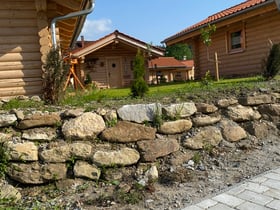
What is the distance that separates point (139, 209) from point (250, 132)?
252 cm

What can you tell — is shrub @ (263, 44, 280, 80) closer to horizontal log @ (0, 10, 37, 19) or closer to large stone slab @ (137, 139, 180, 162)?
large stone slab @ (137, 139, 180, 162)

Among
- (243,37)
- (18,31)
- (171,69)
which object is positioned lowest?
(171,69)

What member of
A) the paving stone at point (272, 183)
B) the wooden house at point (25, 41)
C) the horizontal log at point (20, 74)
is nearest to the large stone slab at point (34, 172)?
the paving stone at point (272, 183)

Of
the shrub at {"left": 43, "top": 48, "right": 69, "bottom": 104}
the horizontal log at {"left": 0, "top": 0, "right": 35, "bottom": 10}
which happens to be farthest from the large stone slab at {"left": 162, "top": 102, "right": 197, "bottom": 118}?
the horizontal log at {"left": 0, "top": 0, "right": 35, "bottom": 10}

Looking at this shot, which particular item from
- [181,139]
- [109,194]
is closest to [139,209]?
[109,194]

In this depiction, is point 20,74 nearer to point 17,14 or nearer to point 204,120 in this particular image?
point 17,14

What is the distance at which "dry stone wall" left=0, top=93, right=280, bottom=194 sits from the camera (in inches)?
132

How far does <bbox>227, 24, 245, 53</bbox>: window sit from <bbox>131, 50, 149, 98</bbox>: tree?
867 centimetres

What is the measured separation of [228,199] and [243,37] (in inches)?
414

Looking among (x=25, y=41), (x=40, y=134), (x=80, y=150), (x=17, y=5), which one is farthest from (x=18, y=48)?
(x=80, y=150)

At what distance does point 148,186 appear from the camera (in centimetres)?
343

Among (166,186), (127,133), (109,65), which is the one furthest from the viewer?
(109,65)

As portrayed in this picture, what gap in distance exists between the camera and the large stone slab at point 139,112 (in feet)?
12.8

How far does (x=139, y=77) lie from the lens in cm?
492
